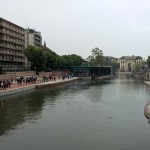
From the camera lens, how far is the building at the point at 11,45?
114188mm

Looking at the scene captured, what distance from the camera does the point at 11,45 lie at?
403 ft

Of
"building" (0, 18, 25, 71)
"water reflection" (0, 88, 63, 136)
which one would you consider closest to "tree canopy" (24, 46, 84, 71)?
"building" (0, 18, 25, 71)

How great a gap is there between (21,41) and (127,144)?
115622mm

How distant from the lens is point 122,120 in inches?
1330

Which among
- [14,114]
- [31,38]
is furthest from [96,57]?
[14,114]

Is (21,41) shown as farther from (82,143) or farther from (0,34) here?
(82,143)

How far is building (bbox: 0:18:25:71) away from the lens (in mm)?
114188

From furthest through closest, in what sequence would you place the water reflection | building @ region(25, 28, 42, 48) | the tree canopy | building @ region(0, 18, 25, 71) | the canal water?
1. building @ region(25, 28, 42, 48)
2. building @ region(0, 18, 25, 71)
3. the tree canopy
4. the water reflection
5. the canal water

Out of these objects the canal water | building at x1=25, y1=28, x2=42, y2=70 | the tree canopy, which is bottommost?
the canal water

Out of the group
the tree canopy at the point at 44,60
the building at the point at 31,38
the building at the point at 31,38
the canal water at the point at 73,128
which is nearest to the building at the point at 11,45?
the building at the point at 31,38

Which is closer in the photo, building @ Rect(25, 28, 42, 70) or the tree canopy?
the tree canopy

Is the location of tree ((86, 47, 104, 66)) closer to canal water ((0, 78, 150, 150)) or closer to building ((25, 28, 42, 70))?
building ((25, 28, 42, 70))

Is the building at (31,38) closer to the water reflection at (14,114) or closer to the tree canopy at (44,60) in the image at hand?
the tree canopy at (44,60)

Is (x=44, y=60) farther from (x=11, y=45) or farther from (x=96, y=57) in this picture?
(x=96, y=57)
